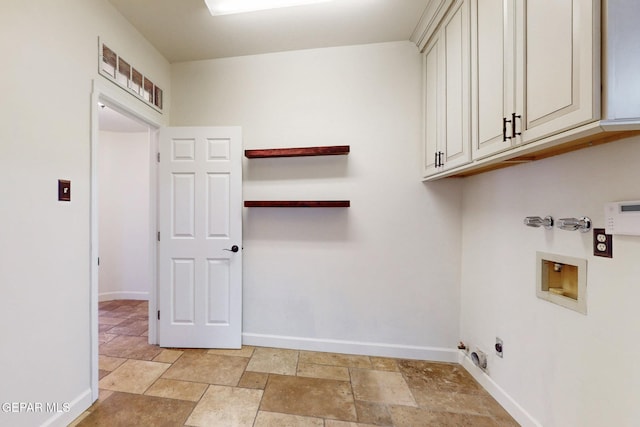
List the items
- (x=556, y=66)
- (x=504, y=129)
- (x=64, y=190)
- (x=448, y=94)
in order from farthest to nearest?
(x=448, y=94) → (x=64, y=190) → (x=504, y=129) → (x=556, y=66)

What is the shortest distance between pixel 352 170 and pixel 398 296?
1253mm

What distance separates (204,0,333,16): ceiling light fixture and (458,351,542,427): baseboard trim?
9.96 feet

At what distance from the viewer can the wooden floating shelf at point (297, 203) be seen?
2213 mm

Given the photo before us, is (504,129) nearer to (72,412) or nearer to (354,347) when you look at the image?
(354,347)

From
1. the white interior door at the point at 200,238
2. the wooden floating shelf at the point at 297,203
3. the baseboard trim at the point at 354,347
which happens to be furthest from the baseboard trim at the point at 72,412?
the wooden floating shelf at the point at 297,203

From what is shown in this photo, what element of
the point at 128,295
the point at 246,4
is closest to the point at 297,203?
the point at 246,4

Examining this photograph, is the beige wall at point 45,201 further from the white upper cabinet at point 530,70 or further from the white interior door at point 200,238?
the white upper cabinet at point 530,70

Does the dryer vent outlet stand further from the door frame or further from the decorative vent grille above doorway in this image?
the decorative vent grille above doorway

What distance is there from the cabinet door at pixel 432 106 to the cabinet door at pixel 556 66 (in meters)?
0.80

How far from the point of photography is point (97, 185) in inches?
67.4

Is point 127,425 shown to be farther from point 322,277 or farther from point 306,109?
point 306,109

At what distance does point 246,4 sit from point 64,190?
1756 mm

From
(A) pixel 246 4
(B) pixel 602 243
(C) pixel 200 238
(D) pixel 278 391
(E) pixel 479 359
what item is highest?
(A) pixel 246 4

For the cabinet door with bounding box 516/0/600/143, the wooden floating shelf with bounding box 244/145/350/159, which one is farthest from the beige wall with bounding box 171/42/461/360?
the cabinet door with bounding box 516/0/600/143
